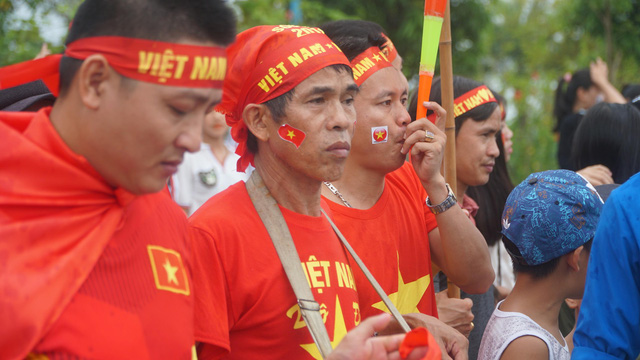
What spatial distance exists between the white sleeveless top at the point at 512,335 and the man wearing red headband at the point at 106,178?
1379 mm

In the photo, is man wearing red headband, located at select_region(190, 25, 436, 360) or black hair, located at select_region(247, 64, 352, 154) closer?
man wearing red headband, located at select_region(190, 25, 436, 360)

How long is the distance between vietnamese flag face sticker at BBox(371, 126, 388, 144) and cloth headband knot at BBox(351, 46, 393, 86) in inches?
8.9

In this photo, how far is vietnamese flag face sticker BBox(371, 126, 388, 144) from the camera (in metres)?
3.16

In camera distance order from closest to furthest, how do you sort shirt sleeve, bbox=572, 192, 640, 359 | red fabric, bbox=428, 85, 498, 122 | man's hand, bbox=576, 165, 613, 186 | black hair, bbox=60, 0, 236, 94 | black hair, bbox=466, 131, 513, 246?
black hair, bbox=60, 0, 236, 94 < shirt sleeve, bbox=572, 192, 640, 359 < red fabric, bbox=428, 85, 498, 122 < man's hand, bbox=576, 165, 613, 186 < black hair, bbox=466, 131, 513, 246

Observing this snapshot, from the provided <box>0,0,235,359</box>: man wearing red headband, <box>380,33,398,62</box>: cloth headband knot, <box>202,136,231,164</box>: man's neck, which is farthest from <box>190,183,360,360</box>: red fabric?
<box>202,136,231,164</box>: man's neck

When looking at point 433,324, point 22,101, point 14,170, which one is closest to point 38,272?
point 14,170

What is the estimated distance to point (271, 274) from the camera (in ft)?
7.58

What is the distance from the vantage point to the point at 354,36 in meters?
3.30

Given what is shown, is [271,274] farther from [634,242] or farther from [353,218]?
[634,242]

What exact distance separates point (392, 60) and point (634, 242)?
1609 millimetres

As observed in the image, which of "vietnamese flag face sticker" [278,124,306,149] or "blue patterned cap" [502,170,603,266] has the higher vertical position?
"vietnamese flag face sticker" [278,124,306,149]

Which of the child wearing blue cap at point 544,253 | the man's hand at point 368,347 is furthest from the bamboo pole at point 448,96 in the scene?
the man's hand at point 368,347

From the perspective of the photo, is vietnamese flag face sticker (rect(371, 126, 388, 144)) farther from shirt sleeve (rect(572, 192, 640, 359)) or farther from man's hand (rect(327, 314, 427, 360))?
man's hand (rect(327, 314, 427, 360))

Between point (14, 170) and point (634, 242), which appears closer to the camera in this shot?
point (14, 170)
